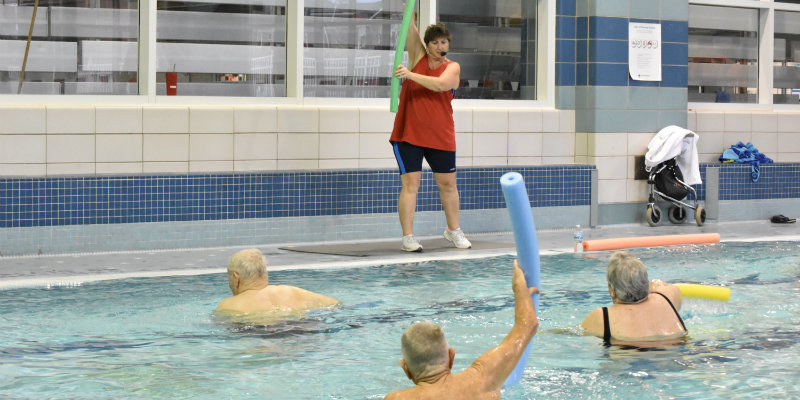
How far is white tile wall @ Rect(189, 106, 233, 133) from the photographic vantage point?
351 inches

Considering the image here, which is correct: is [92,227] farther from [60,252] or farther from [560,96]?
[560,96]

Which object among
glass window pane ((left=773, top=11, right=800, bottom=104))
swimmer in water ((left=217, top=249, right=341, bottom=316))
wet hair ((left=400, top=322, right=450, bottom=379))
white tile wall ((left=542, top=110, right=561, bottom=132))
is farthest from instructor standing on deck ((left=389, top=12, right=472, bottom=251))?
glass window pane ((left=773, top=11, right=800, bottom=104))

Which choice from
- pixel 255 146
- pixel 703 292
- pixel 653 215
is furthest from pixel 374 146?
pixel 703 292

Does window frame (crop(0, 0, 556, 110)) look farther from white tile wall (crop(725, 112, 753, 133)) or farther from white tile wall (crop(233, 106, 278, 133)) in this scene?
white tile wall (crop(725, 112, 753, 133))

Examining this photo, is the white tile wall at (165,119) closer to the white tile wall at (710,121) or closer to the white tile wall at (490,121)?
the white tile wall at (490,121)

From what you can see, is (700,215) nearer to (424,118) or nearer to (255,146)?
(424,118)

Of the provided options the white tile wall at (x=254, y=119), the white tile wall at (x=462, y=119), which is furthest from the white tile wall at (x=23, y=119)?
the white tile wall at (x=462, y=119)

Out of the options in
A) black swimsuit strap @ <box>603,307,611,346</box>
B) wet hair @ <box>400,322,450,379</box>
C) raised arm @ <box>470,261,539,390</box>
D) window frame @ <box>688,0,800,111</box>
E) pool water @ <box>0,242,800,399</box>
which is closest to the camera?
wet hair @ <box>400,322,450,379</box>

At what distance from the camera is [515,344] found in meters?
3.34

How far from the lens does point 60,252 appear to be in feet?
27.0

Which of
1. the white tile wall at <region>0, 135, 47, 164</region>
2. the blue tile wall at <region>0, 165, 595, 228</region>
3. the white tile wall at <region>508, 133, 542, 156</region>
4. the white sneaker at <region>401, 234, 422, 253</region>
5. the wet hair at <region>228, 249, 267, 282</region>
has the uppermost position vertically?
the white tile wall at <region>508, 133, 542, 156</region>

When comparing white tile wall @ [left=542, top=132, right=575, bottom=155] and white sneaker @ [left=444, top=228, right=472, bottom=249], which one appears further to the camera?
white tile wall @ [left=542, top=132, right=575, bottom=155]

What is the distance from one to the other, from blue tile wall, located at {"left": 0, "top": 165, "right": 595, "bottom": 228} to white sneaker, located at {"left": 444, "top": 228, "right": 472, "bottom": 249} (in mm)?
896

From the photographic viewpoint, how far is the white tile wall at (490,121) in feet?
33.7
